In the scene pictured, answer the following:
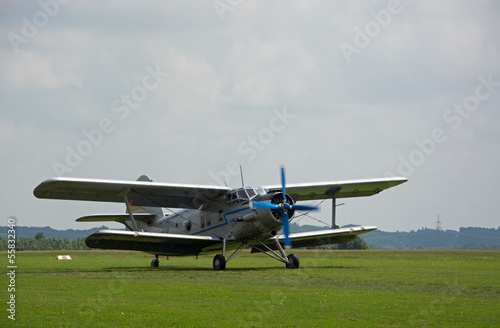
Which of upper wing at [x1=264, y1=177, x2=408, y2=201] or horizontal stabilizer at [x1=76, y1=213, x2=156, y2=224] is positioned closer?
upper wing at [x1=264, y1=177, x2=408, y2=201]

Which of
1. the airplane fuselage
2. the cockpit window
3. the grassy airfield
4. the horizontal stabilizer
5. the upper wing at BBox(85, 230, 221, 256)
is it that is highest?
the cockpit window

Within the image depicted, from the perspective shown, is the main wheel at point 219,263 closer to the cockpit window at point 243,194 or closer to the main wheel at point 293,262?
the cockpit window at point 243,194

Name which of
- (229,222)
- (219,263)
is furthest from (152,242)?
(229,222)

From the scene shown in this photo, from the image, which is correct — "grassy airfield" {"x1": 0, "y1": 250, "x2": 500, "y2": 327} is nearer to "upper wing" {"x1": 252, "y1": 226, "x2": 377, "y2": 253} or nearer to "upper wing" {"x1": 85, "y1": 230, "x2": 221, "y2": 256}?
"upper wing" {"x1": 85, "y1": 230, "x2": 221, "y2": 256}

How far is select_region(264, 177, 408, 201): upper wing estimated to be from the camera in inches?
1089

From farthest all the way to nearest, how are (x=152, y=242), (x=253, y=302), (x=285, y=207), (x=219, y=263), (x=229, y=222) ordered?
(x=229, y=222) < (x=152, y=242) < (x=219, y=263) < (x=285, y=207) < (x=253, y=302)

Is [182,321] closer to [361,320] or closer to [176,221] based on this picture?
[361,320]

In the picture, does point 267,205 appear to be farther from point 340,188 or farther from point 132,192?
point 340,188

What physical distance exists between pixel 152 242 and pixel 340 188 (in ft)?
29.0

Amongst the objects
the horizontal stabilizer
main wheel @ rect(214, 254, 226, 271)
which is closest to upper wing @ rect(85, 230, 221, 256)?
main wheel @ rect(214, 254, 226, 271)

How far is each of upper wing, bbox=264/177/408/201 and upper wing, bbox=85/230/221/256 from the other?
376 cm

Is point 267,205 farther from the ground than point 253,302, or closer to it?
farther from the ground

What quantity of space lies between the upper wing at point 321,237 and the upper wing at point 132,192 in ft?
11.1

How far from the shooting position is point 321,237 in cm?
2845
